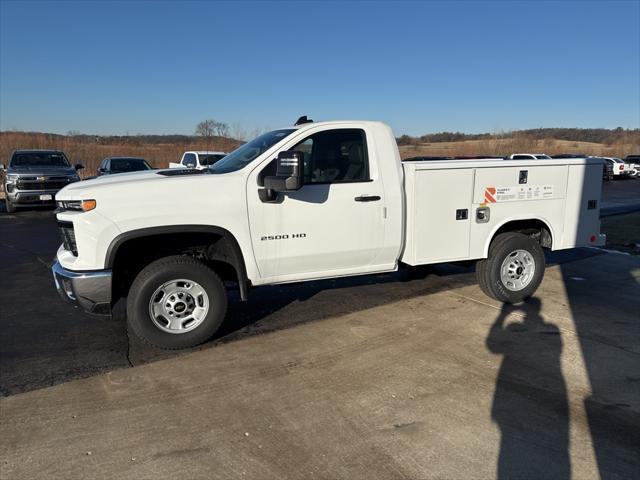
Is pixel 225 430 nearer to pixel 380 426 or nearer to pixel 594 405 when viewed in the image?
pixel 380 426

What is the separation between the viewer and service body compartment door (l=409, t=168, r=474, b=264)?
5.46 m

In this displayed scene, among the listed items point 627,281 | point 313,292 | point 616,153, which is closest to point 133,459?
point 313,292

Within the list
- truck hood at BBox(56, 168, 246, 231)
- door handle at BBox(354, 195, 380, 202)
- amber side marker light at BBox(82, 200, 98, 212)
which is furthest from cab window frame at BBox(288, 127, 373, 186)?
amber side marker light at BBox(82, 200, 98, 212)

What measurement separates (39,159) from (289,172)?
50.5 ft

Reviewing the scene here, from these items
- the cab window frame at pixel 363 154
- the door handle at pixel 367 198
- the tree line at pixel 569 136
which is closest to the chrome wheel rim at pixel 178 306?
the cab window frame at pixel 363 154

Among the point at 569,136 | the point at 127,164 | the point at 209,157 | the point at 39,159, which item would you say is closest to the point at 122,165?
the point at 127,164

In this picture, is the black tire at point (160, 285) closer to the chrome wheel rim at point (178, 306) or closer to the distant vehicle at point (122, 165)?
the chrome wheel rim at point (178, 306)

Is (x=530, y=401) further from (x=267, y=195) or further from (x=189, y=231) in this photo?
(x=189, y=231)

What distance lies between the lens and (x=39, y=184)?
52.4 ft

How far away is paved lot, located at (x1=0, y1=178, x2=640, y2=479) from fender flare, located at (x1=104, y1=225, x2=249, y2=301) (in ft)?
2.32

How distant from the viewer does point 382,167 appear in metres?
5.29

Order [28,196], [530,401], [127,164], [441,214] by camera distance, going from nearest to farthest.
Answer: [530,401] < [441,214] < [28,196] < [127,164]

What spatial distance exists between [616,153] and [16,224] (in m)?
70.9

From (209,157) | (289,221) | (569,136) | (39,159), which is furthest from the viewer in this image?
(569,136)
